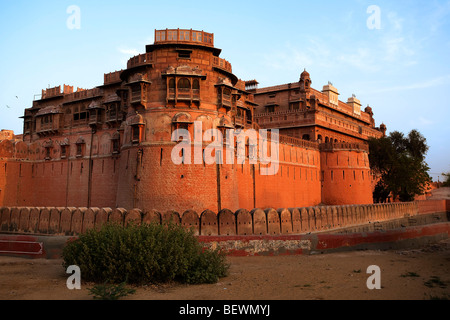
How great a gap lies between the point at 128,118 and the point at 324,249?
18.0 metres

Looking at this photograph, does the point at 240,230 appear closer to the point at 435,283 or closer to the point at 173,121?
the point at 435,283

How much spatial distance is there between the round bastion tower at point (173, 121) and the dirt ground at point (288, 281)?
11.8 metres

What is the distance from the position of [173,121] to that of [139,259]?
54.6ft

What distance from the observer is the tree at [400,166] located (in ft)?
161

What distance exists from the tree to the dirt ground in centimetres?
3847

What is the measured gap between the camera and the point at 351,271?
36.3ft

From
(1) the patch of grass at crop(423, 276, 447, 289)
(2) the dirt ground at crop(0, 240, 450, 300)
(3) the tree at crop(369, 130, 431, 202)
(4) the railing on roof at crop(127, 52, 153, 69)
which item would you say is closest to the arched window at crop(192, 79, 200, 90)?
(4) the railing on roof at crop(127, 52, 153, 69)

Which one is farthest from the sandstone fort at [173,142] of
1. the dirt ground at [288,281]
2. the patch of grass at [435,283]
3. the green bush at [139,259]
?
the patch of grass at [435,283]

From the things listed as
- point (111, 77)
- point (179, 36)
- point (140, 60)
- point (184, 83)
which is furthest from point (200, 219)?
point (111, 77)

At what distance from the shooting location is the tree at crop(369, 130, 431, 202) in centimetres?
4906

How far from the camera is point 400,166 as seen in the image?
161 feet

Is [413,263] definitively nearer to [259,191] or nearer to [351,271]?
[351,271]

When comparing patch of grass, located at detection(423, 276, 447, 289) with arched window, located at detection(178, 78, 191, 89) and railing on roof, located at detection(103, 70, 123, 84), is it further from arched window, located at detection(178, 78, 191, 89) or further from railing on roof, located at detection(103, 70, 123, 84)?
railing on roof, located at detection(103, 70, 123, 84)
